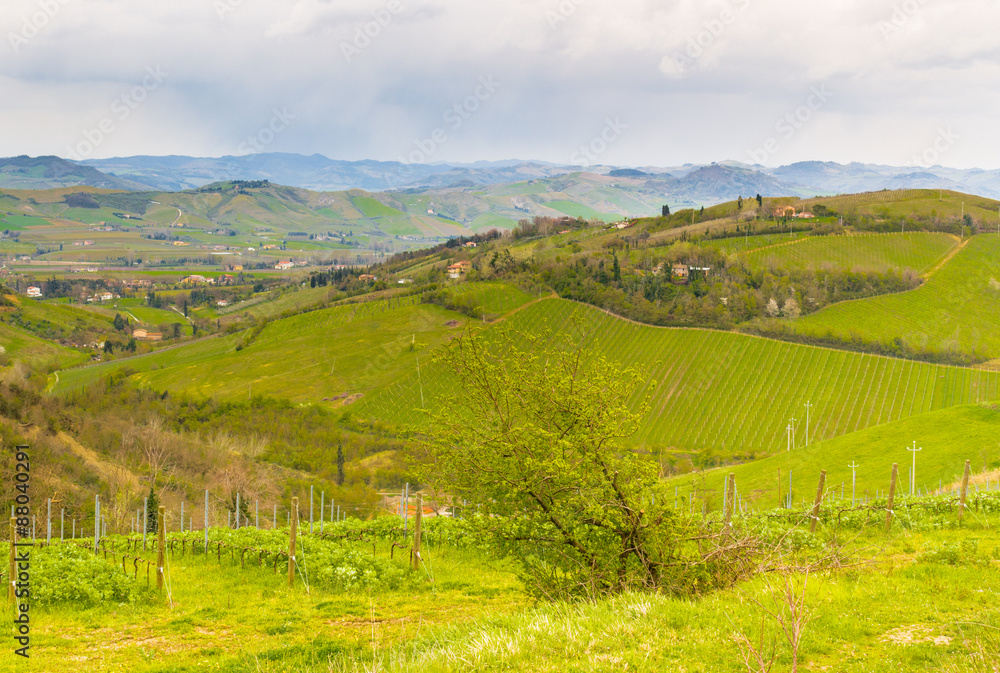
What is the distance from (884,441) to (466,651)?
4350cm

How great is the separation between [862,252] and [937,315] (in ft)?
104

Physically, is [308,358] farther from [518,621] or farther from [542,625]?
[542,625]

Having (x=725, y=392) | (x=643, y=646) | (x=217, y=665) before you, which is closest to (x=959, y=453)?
(x=643, y=646)

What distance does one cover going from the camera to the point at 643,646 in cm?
757

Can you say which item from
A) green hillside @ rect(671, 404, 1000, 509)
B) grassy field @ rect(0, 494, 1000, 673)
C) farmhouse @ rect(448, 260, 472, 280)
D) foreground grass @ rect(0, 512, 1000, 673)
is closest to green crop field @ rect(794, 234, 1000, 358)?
green hillside @ rect(671, 404, 1000, 509)

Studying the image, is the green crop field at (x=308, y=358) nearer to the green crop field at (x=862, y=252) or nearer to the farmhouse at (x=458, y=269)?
the farmhouse at (x=458, y=269)

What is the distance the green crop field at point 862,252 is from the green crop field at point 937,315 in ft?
25.2

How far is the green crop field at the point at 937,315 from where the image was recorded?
103750mm

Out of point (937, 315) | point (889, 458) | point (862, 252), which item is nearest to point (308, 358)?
point (889, 458)

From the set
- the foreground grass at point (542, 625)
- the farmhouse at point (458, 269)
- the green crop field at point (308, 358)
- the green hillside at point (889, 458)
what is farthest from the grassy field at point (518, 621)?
the farmhouse at point (458, 269)

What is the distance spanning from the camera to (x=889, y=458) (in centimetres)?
3941

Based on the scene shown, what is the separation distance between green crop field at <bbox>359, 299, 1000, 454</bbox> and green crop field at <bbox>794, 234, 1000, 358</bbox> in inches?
371

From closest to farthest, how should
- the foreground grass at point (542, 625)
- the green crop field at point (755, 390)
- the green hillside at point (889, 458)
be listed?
the foreground grass at point (542, 625), the green hillside at point (889, 458), the green crop field at point (755, 390)

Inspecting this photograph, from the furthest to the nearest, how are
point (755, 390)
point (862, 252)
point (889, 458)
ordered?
point (862, 252) → point (755, 390) → point (889, 458)
